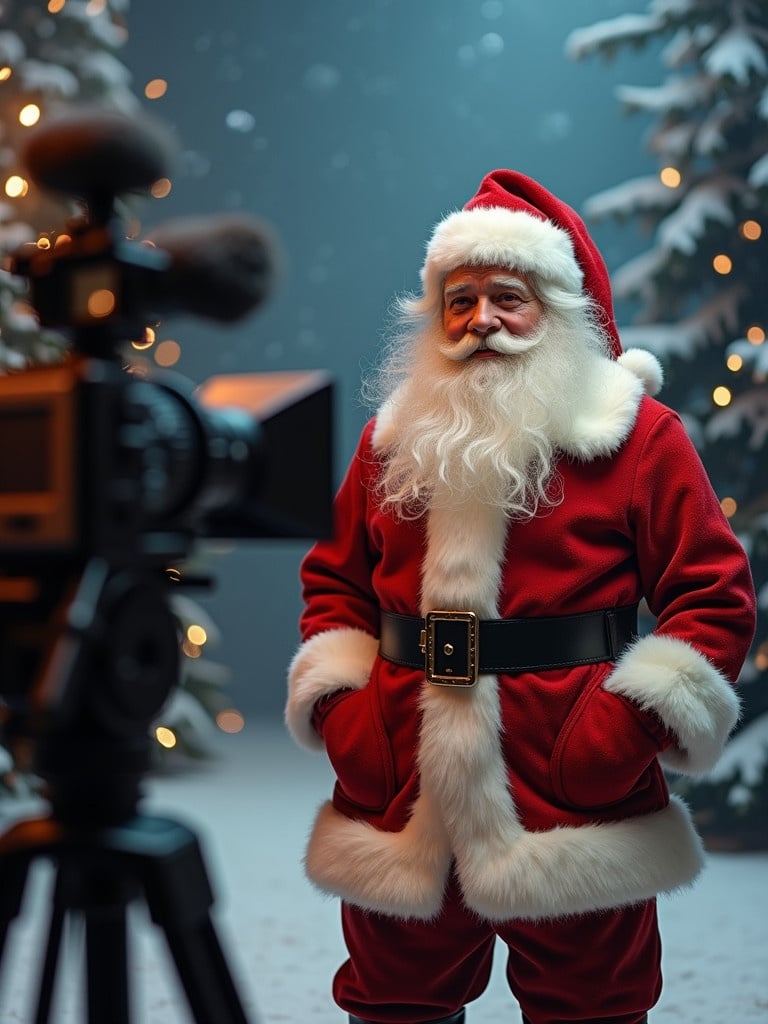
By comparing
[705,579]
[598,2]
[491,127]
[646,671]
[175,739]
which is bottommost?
[175,739]

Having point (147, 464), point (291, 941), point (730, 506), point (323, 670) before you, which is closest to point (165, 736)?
point (291, 941)

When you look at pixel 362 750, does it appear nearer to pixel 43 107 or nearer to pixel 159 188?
pixel 159 188

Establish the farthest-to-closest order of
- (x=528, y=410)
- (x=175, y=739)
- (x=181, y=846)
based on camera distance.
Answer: (x=175, y=739)
(x=528, y=410)
(x=181, y=846)

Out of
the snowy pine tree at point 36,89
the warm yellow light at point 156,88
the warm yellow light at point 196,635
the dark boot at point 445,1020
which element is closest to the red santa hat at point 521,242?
the dark boot at point 445,1020

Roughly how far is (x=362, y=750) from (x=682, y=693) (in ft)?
1.58

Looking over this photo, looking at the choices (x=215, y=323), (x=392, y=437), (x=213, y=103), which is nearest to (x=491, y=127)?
(x=213, y=103)

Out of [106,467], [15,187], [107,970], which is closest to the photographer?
[106,467]

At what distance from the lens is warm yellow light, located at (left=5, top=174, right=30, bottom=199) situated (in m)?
4.07

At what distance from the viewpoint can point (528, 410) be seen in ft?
6.11

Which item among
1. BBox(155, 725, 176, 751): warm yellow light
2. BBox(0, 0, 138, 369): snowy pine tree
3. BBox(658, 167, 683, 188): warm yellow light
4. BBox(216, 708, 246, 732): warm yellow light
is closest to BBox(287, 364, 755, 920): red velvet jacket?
BBox(0, 0, 138, 369): snowy pine tree

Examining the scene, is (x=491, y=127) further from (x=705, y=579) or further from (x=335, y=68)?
(x=705, y=579)

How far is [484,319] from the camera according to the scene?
6.19 feet

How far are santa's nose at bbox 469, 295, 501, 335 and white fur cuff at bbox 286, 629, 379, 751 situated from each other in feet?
1.73

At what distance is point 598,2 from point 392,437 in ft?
17.8
